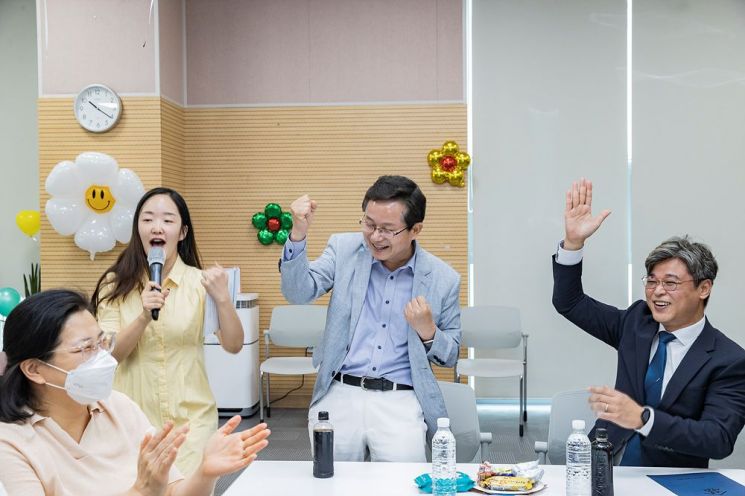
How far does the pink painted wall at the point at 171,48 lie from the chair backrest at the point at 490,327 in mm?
3223

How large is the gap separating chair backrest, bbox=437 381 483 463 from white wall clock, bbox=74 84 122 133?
162 inches

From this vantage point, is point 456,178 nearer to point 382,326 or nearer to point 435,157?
point 435,157

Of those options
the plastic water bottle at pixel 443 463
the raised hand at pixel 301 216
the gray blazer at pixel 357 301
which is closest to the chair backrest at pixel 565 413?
the gray blazer at pixel 357 301

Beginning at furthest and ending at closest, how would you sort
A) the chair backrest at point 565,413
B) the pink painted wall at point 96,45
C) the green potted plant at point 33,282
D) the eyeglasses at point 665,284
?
the green potted plant at point 33,282, the pink painted wall at point 96,45, the chair backrest at point 565,413, the eyeglasses at point 665,284

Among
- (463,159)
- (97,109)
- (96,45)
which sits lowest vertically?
(463,159)

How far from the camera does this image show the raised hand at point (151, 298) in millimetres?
2621

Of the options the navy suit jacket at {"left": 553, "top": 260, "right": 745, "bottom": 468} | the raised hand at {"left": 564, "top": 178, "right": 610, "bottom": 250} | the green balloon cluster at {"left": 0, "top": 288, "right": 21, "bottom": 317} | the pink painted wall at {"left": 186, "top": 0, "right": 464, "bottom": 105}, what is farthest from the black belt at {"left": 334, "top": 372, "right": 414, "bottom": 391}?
the pink painted wall at {"left": 186, "top": 0, "right": 464, "bottom": 105}

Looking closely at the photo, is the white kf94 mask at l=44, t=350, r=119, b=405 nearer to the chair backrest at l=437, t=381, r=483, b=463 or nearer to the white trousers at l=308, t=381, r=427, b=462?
the white trousers at l=308, t=381, r=427, b=462

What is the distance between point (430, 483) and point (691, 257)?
1.26m

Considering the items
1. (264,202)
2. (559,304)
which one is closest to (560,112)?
(264,202)

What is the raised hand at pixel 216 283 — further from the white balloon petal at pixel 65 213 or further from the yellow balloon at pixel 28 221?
the yellow balloon at pixel 28 221

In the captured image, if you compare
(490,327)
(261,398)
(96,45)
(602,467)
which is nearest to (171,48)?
(96,45)

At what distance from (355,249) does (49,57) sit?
4.20m

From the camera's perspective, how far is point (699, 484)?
231 centimetres
